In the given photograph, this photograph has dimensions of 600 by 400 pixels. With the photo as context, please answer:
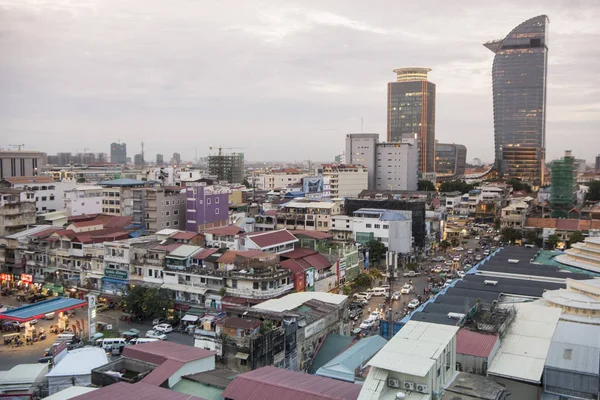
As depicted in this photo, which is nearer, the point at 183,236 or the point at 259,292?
the point at 259,292

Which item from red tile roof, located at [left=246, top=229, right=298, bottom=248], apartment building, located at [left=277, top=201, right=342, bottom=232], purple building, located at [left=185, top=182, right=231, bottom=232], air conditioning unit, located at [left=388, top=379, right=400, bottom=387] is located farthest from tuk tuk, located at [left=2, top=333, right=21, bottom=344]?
apartment building, located at [left=277, top=201, right=342, bottom=232]

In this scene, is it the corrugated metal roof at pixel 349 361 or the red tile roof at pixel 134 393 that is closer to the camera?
the red tile roof at pixel 134 393

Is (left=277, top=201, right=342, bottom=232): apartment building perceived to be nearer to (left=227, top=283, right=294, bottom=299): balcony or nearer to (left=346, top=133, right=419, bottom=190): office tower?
(left=227, top=283, right=294, bottom=299): balcony

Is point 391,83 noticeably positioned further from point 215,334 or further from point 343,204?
point 215,334

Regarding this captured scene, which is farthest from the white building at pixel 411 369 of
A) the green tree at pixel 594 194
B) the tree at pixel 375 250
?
the green tree at pixel 594 194

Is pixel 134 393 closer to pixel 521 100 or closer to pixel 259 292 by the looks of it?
pixel 259 292

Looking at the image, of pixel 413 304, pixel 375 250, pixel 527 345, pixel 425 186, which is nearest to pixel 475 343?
pixel 527 345

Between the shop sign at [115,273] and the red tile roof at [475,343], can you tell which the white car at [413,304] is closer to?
the red tile roof at [475,343]
